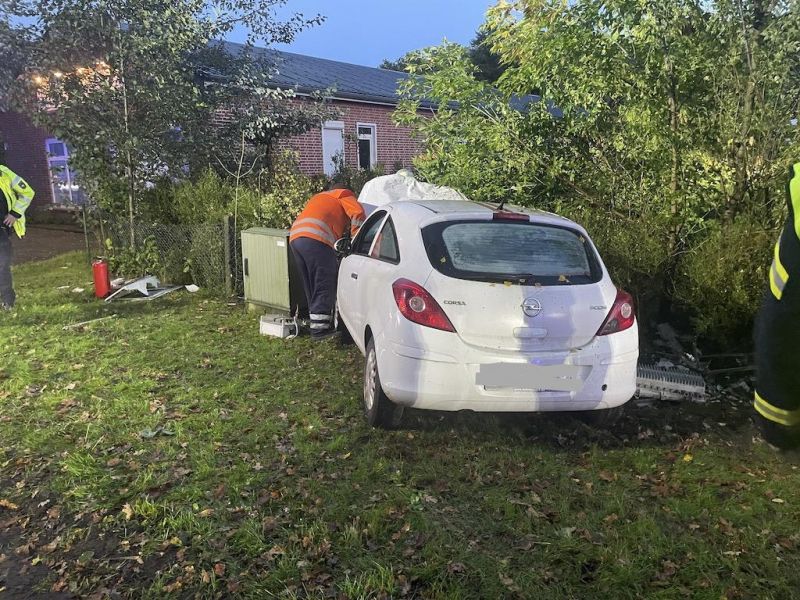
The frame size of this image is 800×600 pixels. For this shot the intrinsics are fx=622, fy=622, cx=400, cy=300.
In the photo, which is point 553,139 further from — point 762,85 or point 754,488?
point 754,488

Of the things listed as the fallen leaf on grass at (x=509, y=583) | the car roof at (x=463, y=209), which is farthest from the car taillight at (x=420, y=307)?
the fallen leaf on grass at (x=509, y=583)

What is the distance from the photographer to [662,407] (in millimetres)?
4773

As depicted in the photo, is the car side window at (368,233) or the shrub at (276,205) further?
the shrub at (276,205)

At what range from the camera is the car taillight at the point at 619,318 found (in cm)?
388

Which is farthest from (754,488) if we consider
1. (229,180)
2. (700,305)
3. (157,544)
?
(229,180)

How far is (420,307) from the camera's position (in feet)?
12.5

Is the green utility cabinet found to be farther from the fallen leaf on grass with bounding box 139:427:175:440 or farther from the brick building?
the brick building

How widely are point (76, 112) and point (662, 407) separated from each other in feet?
29.3

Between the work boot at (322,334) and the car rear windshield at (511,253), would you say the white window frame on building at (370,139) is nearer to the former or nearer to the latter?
the work boot at (322,334)

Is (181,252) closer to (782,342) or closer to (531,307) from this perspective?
(531,307)

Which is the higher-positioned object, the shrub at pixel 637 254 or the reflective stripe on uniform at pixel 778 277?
the reflective stripe on uniform at pixel 778 277

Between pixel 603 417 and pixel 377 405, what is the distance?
155 centimetres

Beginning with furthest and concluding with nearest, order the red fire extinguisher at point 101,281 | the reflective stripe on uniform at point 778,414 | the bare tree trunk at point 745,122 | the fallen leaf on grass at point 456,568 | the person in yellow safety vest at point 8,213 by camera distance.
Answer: the red fire extinguisher at point 101,281 → the person in yellow safety vest at point 8,213 → the bare tree trunk at point 745,122 → the fallen leaf on grass at point 456,568 → the reflective stripe on uniform at point 778,414

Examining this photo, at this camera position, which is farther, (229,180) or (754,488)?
(229,180)
